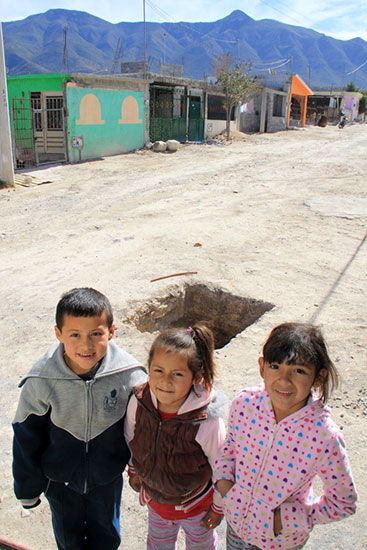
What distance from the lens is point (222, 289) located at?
5340 millimetres

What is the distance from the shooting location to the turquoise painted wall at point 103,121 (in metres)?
15.6

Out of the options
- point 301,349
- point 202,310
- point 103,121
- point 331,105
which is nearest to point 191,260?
point 202,310

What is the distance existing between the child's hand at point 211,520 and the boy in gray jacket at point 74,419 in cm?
40

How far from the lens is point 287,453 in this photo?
162cm

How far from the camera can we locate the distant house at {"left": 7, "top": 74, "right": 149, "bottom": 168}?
15414 mm

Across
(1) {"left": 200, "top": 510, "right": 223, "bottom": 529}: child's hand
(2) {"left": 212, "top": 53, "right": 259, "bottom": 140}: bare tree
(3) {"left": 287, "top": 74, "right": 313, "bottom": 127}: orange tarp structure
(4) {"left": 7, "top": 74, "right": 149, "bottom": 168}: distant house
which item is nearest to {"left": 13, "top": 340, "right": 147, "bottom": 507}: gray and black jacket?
(1) {"left": 200, "top": 510, "right": 223, "bottom": 529}: child's hand

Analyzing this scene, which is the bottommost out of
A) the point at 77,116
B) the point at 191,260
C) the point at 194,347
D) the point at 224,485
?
the point at 191,260

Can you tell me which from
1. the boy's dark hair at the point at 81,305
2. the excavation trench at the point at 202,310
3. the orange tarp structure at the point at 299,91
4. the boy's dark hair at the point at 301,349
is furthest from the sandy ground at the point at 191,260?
the orange tarp structure at the point at 299,91

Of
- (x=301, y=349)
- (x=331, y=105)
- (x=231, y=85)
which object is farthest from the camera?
(x=331, y=105)

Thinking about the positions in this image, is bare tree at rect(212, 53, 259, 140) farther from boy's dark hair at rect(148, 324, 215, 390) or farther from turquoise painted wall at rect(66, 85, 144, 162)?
boy's dark hair at rect(148, 324, 215, 390)

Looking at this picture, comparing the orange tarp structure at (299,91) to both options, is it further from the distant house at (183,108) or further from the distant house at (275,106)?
the distant house at (183,108)

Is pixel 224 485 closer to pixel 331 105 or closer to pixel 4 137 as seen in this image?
pixel 4 137

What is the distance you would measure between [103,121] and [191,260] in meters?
12.4

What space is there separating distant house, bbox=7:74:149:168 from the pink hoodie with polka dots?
47.6ft
